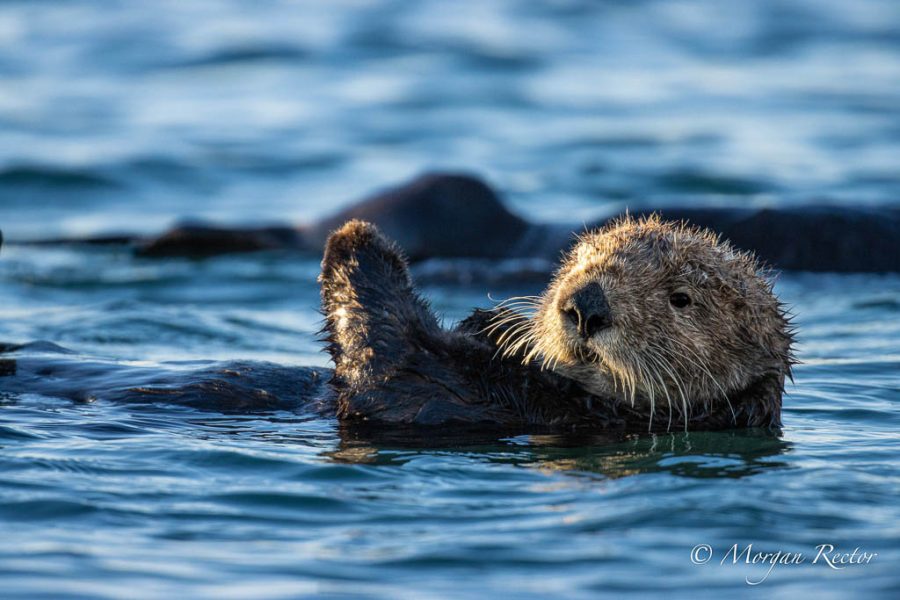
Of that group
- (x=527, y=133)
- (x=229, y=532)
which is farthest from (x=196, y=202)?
(x=229, y=532)

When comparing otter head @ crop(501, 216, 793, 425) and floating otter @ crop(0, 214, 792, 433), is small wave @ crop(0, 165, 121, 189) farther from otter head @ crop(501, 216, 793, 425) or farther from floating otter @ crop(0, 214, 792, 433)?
otter head @ crop(501, 216, 793, 425)

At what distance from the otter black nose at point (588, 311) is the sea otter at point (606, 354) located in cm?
5

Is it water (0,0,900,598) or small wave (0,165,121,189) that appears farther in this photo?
small wave (0,165,121,189)

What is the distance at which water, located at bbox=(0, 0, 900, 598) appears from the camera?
3.57 m

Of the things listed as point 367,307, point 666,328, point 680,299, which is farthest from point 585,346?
point 367,307

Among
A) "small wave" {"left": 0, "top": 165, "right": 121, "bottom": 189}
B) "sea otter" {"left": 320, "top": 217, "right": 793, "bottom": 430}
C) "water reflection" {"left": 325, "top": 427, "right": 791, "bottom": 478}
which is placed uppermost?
"small wave" {"left": 0, "top": 165, "right": 121, "bottom": 189}

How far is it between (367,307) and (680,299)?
1.11 meters

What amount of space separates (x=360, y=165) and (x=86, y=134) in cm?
320

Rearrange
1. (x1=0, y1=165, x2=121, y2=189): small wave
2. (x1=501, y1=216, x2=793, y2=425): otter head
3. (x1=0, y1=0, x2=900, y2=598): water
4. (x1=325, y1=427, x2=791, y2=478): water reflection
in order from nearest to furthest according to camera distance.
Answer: (x1=0, y1=0, x2=900, y2=598): water < (x1=325, y1=427, x2=791, y2=478): water reflection < (x1=501, y1=216, x2=793, y2=425): otter head < (x1=0, y1=165, x2=121, y2=189): small wave

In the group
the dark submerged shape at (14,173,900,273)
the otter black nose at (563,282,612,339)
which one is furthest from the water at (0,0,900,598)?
the otter black nose at (563,282,612,339)

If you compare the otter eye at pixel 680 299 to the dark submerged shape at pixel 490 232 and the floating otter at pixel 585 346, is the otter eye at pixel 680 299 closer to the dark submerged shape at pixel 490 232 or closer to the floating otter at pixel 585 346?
the floating otter at pixel 585 346

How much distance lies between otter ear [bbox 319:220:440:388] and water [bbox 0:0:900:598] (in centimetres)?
28

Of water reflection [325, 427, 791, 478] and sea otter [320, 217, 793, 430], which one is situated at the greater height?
sea otter [320, 217, 793, 430]

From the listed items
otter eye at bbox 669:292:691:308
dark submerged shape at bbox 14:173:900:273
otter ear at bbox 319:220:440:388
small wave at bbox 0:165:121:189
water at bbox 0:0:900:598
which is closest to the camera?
water at bbox 0:0:900:598
